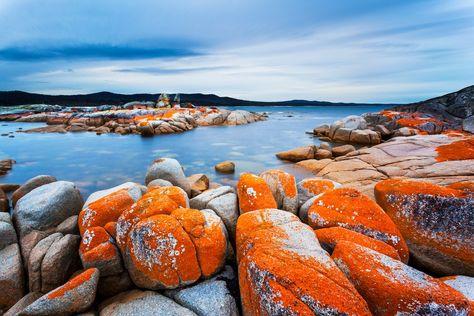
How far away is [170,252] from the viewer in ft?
16.3

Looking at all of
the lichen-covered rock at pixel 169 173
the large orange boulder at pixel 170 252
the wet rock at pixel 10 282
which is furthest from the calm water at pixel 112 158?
the large orange boulder at pixel 170 252

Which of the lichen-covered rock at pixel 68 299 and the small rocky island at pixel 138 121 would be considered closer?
the lichen-covered rock at pixel 68 299

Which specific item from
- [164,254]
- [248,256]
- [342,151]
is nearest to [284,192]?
[248,256]

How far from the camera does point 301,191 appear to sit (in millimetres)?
8141

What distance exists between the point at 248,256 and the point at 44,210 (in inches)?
214

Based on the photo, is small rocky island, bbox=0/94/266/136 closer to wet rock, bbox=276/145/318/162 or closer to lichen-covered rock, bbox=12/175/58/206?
wet rock, bbox=276/145/318/162

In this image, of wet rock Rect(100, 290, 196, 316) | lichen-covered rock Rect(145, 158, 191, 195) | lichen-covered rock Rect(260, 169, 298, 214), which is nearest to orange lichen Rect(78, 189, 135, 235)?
wet rock Rect(100, 290, 196, 316)

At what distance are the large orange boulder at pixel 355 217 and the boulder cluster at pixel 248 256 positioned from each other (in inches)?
0.8

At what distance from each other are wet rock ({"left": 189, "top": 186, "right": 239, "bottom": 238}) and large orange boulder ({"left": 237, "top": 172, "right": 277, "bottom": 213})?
9.4 inches

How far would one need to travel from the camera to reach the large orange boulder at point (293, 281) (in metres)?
3.39

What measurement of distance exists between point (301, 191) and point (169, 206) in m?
4.01

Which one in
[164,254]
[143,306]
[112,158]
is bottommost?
[112,158]

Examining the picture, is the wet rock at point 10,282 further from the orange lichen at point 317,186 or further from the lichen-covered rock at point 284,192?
the orange lichen at point 317,186

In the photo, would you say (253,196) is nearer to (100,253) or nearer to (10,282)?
(100,253)
